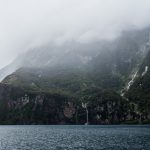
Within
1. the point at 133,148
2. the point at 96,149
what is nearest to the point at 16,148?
the point at 96,149

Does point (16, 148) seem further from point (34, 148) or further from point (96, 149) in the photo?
point (96, 149)

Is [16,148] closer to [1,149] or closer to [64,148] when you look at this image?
[1,149]

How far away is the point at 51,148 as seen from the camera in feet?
456

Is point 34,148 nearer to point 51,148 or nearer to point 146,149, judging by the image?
A: point 51,148

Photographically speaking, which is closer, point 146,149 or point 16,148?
point 146,149

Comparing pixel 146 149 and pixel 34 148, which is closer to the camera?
pixel 146 149

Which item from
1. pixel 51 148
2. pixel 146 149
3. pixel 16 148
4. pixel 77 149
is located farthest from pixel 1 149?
pixel 146 149

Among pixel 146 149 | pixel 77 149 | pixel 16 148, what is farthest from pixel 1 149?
pixel 146 149

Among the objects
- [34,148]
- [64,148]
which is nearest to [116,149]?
[64,148]

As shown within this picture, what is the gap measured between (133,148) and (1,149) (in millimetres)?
50024

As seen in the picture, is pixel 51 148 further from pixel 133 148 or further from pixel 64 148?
pixel 133 148

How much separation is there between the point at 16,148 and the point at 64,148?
18.9 meters

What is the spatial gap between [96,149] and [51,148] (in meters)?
17.6

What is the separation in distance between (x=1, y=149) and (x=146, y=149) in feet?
179
